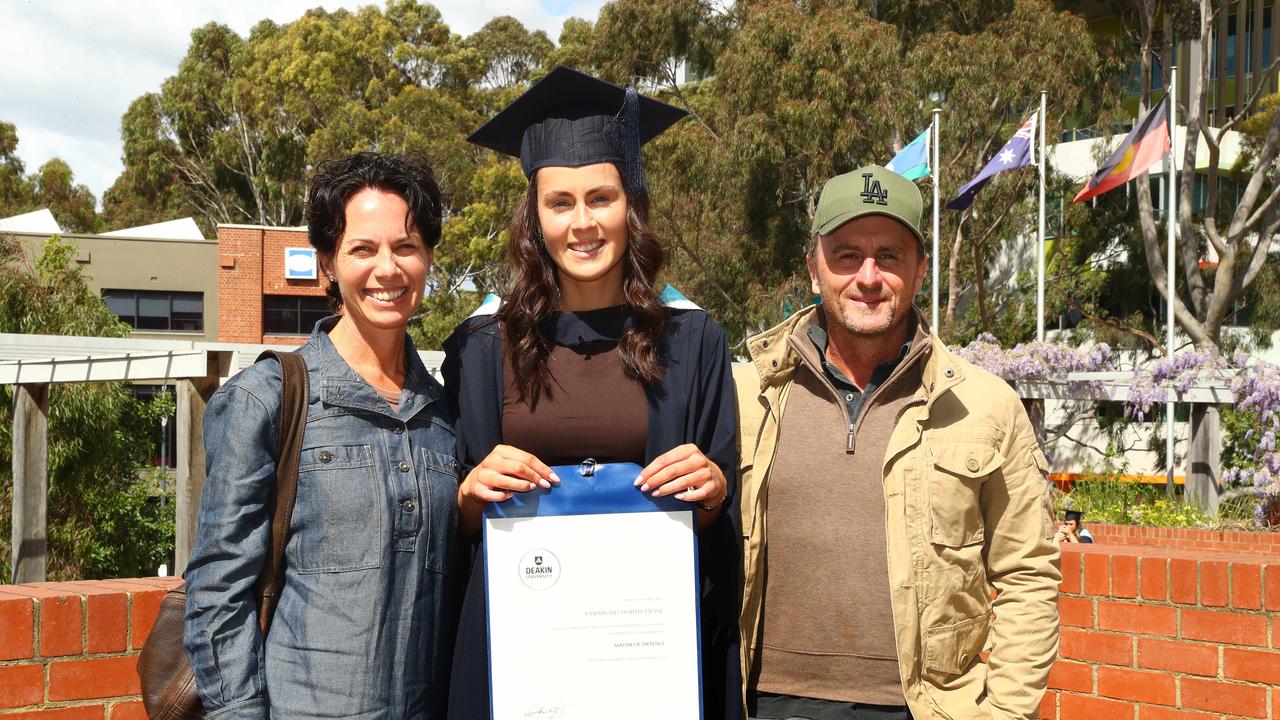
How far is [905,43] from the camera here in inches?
1055

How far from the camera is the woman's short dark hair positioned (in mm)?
2838

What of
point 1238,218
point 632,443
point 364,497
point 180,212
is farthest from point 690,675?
point 180,212

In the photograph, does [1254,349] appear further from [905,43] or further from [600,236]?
[600,236]

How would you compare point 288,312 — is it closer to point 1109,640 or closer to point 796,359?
point 1109,640

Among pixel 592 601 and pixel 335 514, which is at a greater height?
pixel 335 514

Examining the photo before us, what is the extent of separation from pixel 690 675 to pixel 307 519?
2.96ft

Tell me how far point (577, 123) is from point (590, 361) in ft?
2.02

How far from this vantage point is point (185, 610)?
8.51 ft

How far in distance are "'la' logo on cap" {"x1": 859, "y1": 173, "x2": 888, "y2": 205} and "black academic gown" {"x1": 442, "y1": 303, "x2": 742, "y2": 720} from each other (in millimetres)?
508

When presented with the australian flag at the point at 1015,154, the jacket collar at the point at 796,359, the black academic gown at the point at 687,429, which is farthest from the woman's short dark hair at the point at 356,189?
the australian flag at the point at 1015,154

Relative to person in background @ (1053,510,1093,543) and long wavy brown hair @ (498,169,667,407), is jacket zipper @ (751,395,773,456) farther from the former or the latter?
person in background @ (1053,510,1093,543)

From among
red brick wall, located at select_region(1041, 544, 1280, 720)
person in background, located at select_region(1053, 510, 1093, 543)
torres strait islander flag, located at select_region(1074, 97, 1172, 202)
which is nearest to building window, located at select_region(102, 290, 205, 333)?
torres strait islander flag, located at select_region(1074, 97, 1172, 202)

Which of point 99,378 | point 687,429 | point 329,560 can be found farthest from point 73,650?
point 99,378

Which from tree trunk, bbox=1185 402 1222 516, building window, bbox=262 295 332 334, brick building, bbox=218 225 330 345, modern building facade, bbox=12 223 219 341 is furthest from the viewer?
building window, bbox=262 295 332 334
